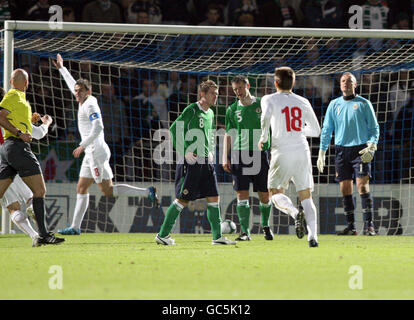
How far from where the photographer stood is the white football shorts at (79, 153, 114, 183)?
1106cm

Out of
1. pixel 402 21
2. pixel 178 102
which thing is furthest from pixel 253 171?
pixel 402 21

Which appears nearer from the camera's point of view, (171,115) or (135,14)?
(171,115)

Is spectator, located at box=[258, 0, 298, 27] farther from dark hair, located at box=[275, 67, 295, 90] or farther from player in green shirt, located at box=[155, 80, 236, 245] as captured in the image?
dark hair, located at box=[275, 67, 295, 90]

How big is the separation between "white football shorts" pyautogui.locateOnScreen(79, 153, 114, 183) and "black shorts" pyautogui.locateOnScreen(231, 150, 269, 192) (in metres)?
2.07

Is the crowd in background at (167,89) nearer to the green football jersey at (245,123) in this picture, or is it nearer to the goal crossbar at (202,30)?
the goal crossbar at (202,30)

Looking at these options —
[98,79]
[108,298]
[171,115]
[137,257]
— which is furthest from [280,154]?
[98,79]

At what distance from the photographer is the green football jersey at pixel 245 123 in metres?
9.86

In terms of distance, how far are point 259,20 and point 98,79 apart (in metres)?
3.55

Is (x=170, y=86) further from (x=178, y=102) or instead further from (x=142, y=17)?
(x=142, y=17)

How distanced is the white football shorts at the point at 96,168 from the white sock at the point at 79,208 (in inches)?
10.9

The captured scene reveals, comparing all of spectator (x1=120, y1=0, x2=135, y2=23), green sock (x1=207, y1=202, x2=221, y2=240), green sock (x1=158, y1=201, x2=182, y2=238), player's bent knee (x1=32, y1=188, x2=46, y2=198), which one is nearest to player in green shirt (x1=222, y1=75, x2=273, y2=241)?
green sock (x1=207, y1=202, x2=221, y2=240)

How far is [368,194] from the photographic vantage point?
11031 millimetres

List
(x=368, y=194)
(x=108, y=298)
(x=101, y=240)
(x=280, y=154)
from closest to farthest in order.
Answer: (x=108, y=298) < (x=280, y=154) < (x=101, y=240) < (x=368, y=194)

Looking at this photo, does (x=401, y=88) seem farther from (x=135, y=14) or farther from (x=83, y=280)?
(x=83, y=280)
